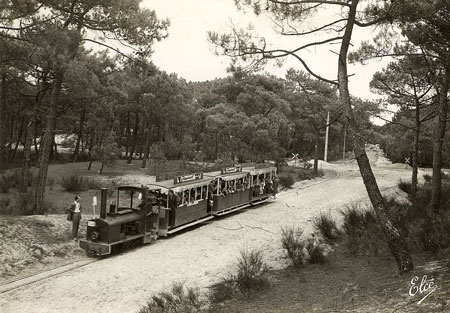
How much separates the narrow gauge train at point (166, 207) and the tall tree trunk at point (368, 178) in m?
7.23

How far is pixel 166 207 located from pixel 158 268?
11.3 ft

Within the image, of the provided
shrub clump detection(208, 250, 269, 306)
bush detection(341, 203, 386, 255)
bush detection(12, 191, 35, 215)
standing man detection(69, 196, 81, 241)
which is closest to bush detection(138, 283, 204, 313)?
shrub clump detection(208, 250, 269, 306)

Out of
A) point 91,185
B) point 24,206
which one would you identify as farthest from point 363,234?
point 91,185

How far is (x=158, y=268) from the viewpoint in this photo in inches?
449

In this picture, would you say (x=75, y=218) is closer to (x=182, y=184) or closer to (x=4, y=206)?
(x=182, y=184)

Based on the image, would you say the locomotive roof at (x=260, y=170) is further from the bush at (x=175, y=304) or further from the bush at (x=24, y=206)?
the bush at (x=175, y=304)

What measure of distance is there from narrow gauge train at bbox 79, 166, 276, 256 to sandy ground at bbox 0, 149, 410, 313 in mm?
471

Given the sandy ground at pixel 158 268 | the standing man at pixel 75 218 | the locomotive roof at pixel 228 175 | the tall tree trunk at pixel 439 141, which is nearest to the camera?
the sandy ground at pixel 158 268

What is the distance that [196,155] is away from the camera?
38.4 m

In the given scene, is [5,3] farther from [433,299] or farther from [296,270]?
[433,299]

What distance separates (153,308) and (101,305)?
5.85 feet

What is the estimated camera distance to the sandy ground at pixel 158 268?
29.7 ft

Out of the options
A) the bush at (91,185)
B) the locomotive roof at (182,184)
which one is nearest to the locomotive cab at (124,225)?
the locomotive roof at (182,184)

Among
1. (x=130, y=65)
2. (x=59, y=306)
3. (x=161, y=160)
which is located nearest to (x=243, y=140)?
(x=161, y=160)
